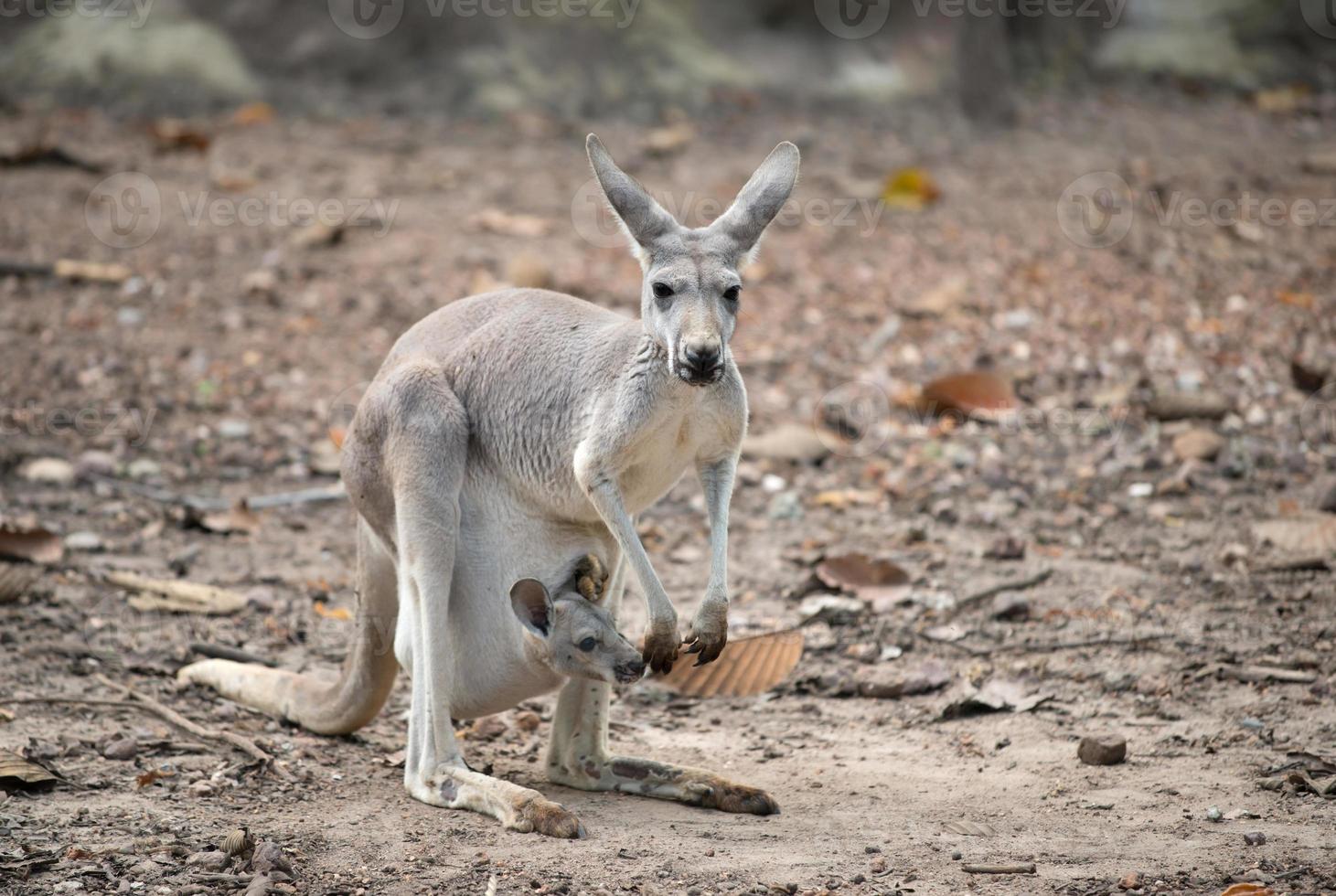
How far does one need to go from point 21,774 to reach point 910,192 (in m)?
6.33

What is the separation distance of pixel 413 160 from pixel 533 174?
2.54 ft

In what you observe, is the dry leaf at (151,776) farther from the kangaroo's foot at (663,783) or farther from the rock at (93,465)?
the rock at (93,465)

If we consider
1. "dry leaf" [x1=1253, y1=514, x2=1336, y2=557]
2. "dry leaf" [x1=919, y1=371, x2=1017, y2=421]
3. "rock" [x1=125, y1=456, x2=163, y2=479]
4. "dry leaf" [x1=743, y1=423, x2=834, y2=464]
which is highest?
"dry leaf" [x1=919, y1=371, x2=1017, y2=421]

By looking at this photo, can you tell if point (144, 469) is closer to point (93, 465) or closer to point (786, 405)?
point (93, 465)

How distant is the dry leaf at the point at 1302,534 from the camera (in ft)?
17.5

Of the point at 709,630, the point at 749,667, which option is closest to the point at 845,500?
the point at 749,667

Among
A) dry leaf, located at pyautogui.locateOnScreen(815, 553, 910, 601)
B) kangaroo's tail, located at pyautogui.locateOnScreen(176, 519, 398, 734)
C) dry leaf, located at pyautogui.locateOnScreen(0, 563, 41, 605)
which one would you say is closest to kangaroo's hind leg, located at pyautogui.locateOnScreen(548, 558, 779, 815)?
kangaroo's tail, located at pyautogui.locateOnScreen(176, 519, 398, 734)

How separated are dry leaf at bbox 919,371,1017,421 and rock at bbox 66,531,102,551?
12.0ft

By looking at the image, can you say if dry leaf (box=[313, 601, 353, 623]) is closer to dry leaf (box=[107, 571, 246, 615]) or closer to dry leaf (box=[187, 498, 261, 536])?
dry leaf (box=[107, 571, 246, 615])

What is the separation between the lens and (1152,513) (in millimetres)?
5914

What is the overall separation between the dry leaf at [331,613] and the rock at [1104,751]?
260 centimetres

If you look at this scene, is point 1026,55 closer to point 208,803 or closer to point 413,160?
point 413,160

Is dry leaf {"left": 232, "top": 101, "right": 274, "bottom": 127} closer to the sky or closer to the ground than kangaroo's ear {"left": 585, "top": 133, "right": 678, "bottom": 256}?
closer to the sky

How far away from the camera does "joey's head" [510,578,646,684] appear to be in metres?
3.88
